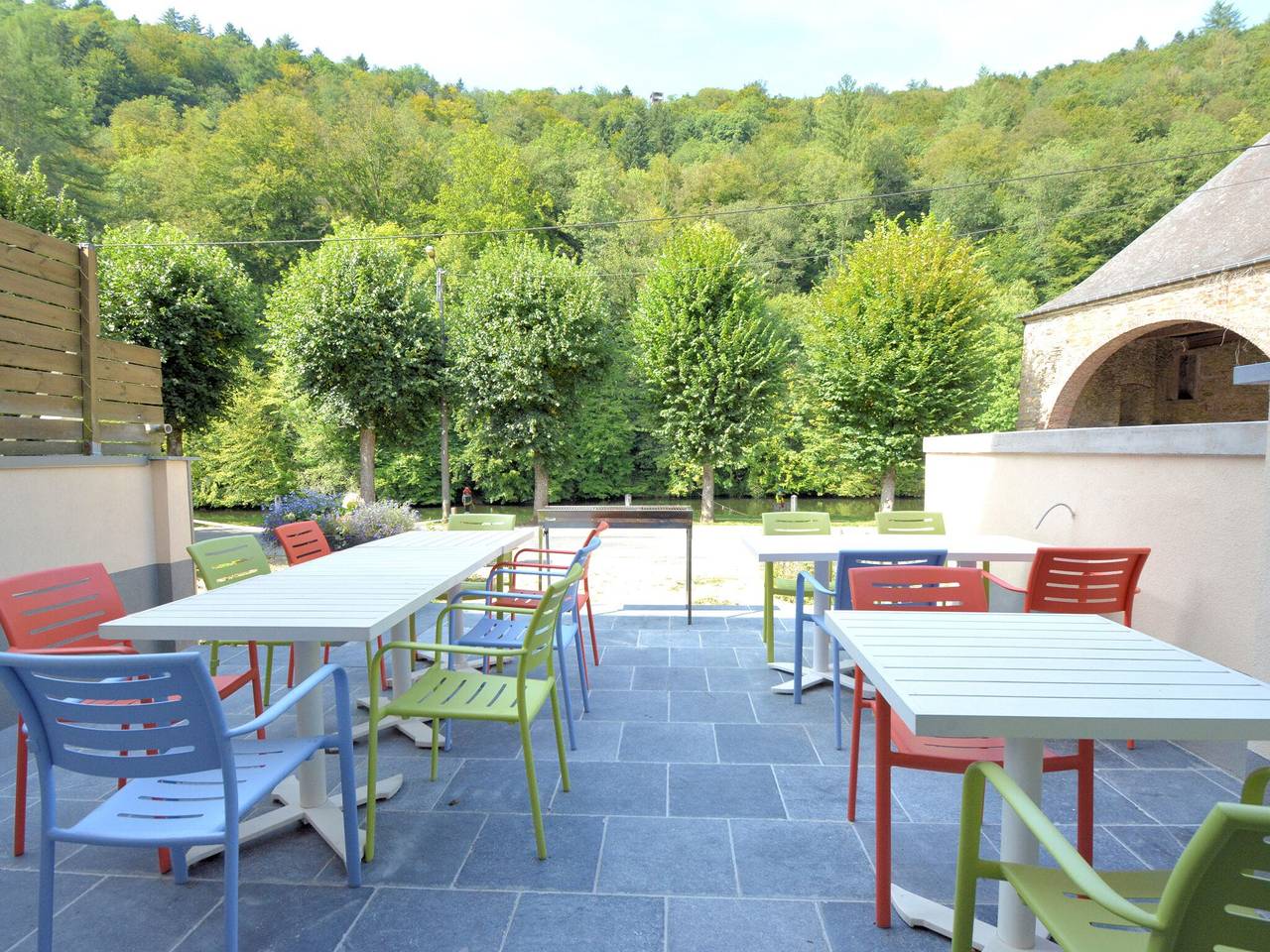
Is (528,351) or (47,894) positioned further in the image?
(528,351)

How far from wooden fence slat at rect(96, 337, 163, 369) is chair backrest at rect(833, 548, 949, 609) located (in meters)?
4.36

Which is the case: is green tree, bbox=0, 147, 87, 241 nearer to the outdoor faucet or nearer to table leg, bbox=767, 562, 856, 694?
table leg, bbox=767, 562, 856, 694

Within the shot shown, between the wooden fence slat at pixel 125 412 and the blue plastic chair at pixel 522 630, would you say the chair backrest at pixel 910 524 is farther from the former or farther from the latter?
the wooden fence slat at pixel 125 412

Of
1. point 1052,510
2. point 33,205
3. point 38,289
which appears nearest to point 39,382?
point 38,289

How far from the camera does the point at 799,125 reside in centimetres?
3192

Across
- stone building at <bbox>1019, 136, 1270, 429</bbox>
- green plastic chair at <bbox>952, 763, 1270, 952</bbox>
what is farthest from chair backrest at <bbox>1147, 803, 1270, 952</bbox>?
stone building at <bbox>1019, 136, 1270, 429</bbox>

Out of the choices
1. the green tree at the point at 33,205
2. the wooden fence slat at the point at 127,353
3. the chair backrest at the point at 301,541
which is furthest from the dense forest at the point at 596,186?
the chair backrest at the point at 301,541

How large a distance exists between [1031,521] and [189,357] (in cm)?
1395

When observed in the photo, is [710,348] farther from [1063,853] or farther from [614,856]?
[1063,853]

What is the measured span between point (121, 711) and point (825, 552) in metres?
2.86

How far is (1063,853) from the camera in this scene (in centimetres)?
108

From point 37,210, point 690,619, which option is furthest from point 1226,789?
point 37,210

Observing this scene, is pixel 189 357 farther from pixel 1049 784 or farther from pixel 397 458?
pixel 1049 784

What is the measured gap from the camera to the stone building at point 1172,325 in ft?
36.7
